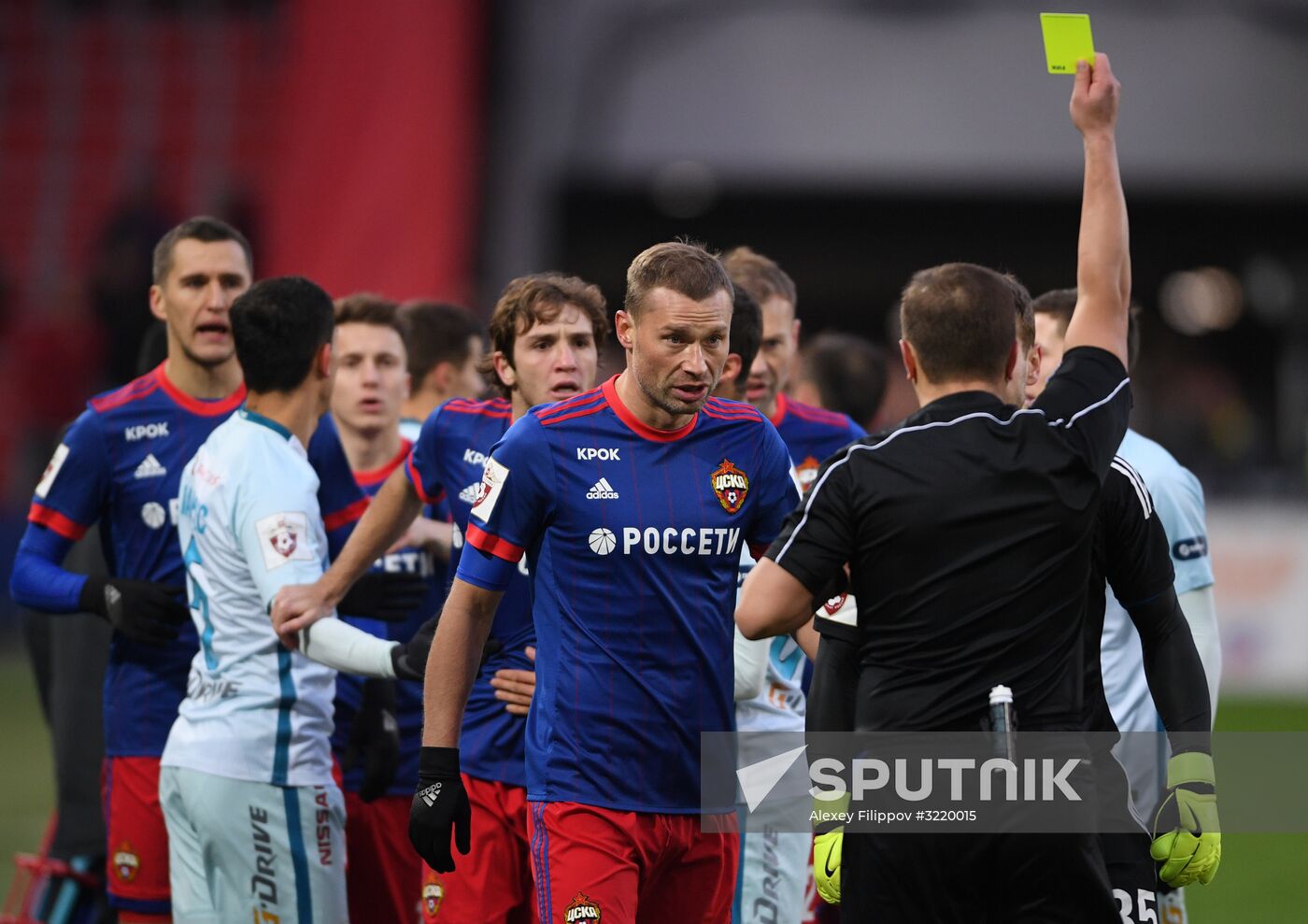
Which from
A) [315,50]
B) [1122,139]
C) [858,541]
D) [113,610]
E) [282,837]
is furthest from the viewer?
[1122,139]

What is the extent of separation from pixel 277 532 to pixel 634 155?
54.5 ft

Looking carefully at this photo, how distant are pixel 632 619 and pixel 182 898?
1807 mm

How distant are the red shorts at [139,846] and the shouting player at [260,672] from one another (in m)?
0.40

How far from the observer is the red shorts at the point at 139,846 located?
568cm

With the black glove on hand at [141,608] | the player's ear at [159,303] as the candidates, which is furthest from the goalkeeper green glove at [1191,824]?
the player's ear at [159,303]

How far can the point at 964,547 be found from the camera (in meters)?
3.88

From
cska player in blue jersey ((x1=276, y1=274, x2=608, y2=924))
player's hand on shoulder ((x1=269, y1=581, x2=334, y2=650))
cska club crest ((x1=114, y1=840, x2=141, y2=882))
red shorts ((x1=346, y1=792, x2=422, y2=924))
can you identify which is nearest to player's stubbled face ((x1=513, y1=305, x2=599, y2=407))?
cska player in blue jersey ((x1=276, y1=274, x2=608, y2=924))

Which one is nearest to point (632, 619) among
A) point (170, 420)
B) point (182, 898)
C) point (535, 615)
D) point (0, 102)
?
point (535, 615)

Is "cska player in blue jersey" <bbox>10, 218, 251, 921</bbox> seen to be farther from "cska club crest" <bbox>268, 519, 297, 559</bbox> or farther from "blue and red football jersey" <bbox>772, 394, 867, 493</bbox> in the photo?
"blue and red football jersey" <bbox>772, 394, 867, 493</bbox>

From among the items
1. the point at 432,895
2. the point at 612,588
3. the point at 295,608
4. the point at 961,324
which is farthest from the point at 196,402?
the point at 961,324

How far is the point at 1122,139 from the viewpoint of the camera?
21484mm

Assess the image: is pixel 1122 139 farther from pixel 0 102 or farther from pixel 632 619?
pixel 632 619

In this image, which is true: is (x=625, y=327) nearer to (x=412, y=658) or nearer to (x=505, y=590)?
(x=505, y=590)

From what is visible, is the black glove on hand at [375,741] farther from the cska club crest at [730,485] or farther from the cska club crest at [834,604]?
the cska club crest at [834,604]
